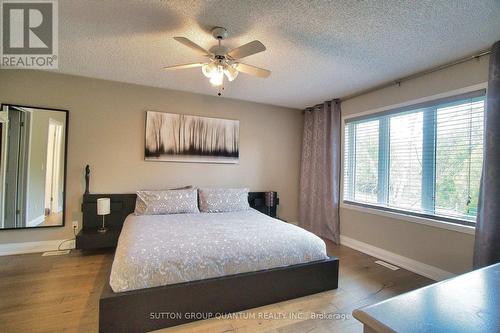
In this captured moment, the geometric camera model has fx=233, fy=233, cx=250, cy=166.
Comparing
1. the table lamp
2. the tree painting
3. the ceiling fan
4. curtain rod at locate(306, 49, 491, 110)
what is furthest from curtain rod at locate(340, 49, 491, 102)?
the table lamp

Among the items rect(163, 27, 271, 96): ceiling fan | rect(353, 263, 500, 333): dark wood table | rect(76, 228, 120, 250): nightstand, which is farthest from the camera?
rect(76, 228, 120, 250): nightstand

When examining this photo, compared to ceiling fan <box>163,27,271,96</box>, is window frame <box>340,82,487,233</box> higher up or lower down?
lower down

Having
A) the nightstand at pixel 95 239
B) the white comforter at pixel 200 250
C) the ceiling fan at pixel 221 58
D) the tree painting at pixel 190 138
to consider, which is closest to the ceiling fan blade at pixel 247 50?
the ceiling fan at pixel 221 58

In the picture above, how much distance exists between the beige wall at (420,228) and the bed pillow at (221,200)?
Answer: 5.93ft

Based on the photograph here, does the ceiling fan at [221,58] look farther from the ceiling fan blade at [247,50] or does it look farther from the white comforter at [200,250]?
the white comforter at [200,250]

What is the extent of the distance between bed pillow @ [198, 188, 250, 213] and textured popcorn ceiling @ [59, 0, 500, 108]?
5.59 feet

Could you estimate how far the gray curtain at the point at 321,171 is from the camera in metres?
3.95

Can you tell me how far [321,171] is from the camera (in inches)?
167

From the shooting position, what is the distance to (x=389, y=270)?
112 inches

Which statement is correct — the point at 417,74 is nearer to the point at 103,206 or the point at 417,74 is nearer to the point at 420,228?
the point at 420,228

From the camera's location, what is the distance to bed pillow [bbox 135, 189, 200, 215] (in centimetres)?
316

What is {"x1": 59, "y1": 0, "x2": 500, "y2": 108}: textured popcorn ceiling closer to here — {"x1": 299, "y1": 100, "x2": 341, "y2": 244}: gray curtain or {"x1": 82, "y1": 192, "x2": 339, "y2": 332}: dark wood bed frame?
{"x1": 299, "y1": 100, "x2": 341, "y2": 244}: gray curtain

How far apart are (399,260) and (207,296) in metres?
2.54

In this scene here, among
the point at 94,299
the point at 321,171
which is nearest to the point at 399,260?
the point at 321,171
